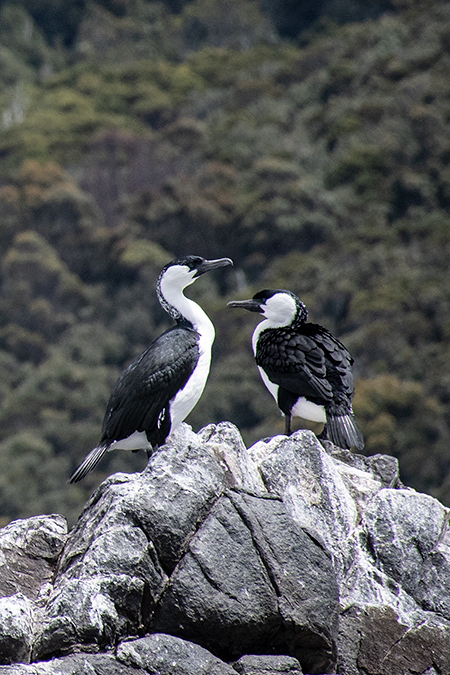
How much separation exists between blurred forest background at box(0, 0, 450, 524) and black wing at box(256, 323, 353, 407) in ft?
81.2

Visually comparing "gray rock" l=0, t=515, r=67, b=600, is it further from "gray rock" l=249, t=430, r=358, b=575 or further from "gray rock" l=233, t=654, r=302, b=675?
"gray rock" l=249, t=430, r=358, b=575

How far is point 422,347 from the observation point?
40.7m

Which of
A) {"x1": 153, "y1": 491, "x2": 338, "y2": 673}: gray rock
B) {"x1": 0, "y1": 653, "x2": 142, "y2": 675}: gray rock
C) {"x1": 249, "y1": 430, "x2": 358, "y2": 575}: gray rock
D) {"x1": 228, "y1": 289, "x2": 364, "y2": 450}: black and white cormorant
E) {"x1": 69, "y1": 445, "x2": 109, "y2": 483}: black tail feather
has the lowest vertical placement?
{"x1": 0, "y1": 653, "x2": 142, "y2": 675}: gray rock

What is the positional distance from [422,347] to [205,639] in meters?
35.3

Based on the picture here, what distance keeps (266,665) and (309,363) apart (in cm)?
314

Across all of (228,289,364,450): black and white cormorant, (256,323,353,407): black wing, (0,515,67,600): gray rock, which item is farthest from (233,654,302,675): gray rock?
(256,323,353,407): black wing

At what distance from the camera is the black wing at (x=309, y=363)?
28.5 ft

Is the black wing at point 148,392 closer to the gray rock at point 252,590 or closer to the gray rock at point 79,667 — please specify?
the gray rock at point 252,590

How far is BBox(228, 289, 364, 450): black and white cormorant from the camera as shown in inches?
339

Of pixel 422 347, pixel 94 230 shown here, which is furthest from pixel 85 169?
pixel 422 347

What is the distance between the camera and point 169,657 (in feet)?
19.6

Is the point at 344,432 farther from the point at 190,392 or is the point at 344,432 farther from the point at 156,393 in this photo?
the point at 156,393

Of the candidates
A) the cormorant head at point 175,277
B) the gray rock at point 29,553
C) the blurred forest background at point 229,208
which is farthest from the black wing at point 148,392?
the blurred forest background at point 229,208

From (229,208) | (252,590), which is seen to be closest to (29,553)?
(252,590)
